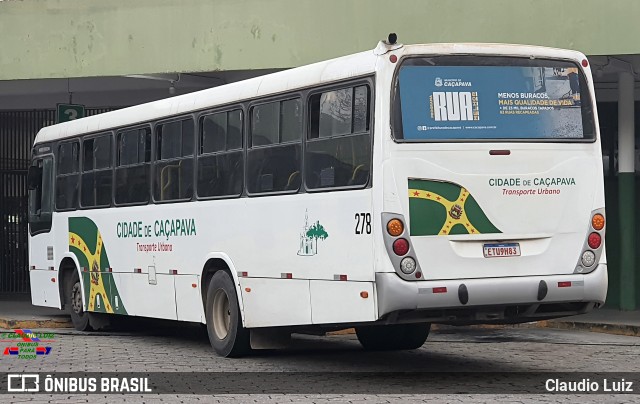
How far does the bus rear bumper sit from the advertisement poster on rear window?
133 centimetres

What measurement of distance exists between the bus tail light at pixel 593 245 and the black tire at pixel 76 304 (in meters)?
8.80

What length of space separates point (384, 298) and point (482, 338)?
632 centimetres

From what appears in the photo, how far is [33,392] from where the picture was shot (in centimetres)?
1122

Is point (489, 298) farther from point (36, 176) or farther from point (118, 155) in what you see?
point (36, 176)

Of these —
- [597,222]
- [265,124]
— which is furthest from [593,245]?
[265,124]

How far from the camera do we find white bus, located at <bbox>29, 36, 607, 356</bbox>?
444 inches

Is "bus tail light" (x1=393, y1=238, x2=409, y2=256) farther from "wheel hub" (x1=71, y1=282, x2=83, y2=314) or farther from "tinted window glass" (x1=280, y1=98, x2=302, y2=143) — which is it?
"wheel hub" (x1=71, y1=282, x2=83, y2=314)

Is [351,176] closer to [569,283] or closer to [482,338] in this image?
[569,283]

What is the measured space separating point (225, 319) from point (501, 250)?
4.11 metres

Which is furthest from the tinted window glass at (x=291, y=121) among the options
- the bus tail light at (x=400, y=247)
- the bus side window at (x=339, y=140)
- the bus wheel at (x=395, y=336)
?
the bus wheel at (x=395, y=336)

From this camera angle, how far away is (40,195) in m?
19.8

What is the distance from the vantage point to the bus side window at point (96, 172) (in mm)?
17266

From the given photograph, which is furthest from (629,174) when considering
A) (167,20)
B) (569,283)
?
(569,283)

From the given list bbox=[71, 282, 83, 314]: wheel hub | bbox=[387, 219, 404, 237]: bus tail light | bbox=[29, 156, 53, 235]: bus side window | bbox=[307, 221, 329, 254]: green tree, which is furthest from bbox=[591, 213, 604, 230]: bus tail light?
bbox=[29, 156, 53, 235]: bus side window
